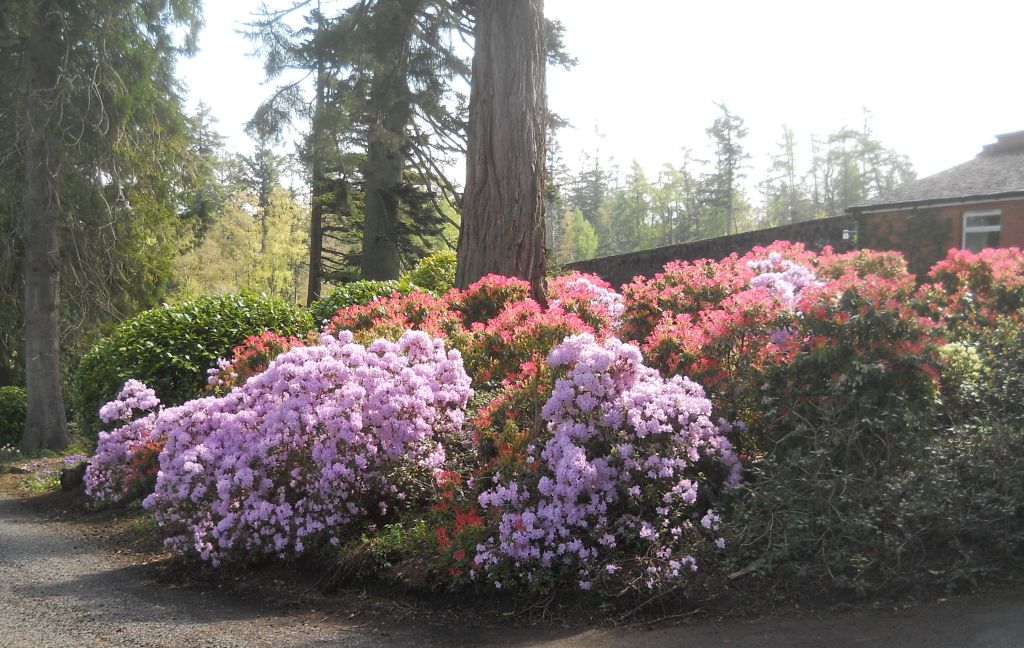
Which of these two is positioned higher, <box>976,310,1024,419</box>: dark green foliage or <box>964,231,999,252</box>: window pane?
<box>964,231,999,252</box>: window pane

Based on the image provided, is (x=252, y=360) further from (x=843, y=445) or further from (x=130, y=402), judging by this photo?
(x=843, y=445)

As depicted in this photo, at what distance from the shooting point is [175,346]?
28.5 feet

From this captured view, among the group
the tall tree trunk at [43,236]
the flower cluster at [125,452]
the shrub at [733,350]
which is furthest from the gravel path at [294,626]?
the tall tree trunk at [43,236]

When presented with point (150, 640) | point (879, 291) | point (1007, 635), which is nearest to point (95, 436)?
point (150, 640)

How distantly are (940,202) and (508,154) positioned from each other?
39.8 ft

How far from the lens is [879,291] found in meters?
4.38

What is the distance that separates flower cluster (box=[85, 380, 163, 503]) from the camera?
20.7ft

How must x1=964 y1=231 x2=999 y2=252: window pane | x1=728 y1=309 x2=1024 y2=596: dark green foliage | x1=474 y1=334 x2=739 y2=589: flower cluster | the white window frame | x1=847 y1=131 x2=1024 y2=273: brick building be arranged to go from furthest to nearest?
x1=964 y1=231 x2=999 y2=252: window pane, the white window frame, x1=847 y1=131 x2=1024 y2=273: brick building, x1=474 y1=334 x2=739 y2=589: flower cluster, x1=728 y1=309 x2=1024 y2=596: dark green foliage

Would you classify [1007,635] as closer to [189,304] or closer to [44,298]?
[189,304]

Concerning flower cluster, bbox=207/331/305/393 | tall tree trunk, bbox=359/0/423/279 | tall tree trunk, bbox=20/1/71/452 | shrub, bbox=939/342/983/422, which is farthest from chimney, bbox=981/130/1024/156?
tall tree trunk, bbox=20/1/71/452

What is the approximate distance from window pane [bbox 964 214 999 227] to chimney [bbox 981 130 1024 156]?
3.83m

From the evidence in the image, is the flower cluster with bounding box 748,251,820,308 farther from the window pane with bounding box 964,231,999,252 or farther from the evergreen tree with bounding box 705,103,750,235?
the evergreen tree with bounding box 705,103,750,235

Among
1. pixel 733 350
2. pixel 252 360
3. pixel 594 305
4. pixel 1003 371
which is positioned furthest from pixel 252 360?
A: pixel 1003 371

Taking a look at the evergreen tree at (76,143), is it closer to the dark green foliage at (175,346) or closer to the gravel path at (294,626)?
the dark green foliage at (175,346)
